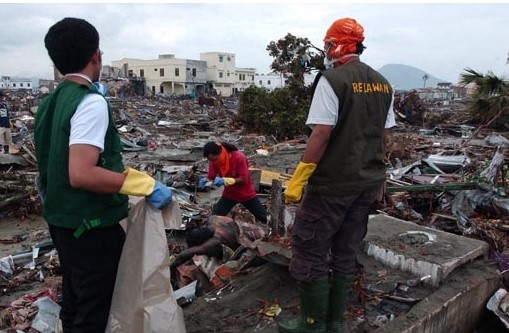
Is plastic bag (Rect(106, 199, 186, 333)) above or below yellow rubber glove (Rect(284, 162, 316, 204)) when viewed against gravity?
below

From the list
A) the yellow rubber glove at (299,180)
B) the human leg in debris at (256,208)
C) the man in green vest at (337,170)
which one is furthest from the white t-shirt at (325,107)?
the human leg in debris at (256,208)

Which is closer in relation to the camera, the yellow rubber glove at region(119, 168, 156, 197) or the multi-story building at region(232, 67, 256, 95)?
the yellow rubber glove at region(119, 168, 156, 197)

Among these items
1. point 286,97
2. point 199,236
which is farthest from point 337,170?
point 286,97

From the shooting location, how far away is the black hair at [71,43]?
78.1 inches

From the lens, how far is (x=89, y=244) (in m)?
2.16

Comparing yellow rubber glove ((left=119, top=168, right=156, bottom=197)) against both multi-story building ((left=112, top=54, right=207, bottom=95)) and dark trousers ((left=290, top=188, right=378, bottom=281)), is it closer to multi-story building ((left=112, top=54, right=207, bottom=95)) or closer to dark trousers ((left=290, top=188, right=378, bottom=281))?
dark trousers ((left=290, top=188, right=378, bottom=281))

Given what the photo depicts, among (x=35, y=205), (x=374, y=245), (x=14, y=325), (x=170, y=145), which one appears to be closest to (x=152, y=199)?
(x=14, y=325)

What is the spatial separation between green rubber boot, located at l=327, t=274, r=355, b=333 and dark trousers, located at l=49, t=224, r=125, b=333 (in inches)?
52.5

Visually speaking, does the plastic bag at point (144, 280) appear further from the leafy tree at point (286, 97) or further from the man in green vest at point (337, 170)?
the leafy tree at point (286, 97)

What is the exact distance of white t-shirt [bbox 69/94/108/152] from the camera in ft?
6.21

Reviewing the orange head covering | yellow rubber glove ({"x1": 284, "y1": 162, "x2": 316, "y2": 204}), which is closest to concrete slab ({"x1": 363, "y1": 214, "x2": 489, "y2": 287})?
yellow rubber glove ({"x1": 284, "y1": 162, "x2": 316, "y2": 204})

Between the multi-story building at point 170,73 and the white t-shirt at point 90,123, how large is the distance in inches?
2504

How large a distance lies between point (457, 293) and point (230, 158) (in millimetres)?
2864

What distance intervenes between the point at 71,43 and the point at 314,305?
6.49ft
